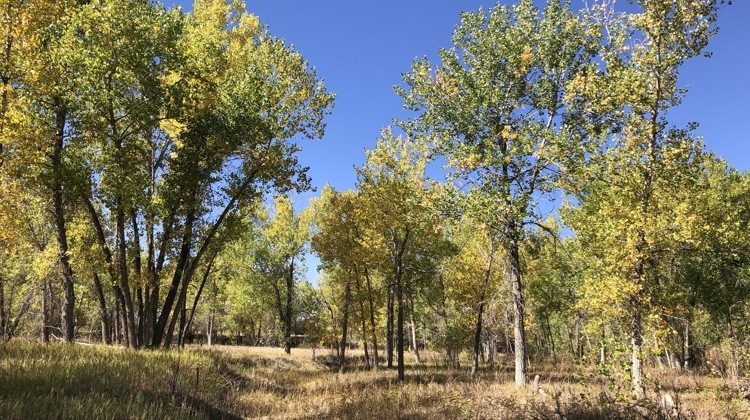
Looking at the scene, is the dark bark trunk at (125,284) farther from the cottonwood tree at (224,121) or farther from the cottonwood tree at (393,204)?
the cottonwood tree at (393,204)

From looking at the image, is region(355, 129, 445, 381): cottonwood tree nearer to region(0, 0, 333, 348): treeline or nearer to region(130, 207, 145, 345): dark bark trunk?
region(0, 0, 333, 348): treeline

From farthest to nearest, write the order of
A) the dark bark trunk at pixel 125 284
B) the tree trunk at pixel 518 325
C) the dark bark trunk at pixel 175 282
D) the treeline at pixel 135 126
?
the dark bark trunk at pixel 175 282, the tree trunk at pixel 518 325, the dark bark trunk at pixel 125 284, the treeline at pixel 135 126

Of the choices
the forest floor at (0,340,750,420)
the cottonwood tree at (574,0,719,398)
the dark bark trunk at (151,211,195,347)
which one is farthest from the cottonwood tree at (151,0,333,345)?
the cottonwood tree at (574,0,719,398)

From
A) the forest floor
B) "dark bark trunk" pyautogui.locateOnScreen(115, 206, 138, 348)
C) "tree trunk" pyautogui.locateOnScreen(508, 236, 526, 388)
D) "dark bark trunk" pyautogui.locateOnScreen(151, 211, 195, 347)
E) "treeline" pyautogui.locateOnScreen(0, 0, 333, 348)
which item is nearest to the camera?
the forest floor

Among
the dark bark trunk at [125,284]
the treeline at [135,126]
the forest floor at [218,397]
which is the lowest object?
the forest floor at [218,397]

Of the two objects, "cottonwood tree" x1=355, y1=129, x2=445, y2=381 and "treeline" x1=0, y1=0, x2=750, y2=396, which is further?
"cottonwood tree" x1=355, y1=129, x2=445, y2=381

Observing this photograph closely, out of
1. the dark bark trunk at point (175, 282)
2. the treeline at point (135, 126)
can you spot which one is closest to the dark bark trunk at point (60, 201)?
the treeline at point (135, 126)

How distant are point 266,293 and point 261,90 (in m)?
21.9

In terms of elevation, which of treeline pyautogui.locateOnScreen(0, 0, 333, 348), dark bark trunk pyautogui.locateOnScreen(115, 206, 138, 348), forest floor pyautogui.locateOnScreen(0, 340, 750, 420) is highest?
treeline pyautogui.locateOnScreen(0, 0, 333, 348)

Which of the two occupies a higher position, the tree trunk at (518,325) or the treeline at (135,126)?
the treeline at (135,126)

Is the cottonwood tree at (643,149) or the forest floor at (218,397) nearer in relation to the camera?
the forest floor at (218,397)

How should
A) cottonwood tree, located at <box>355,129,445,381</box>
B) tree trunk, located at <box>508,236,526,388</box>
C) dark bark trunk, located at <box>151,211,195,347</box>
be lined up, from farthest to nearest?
cottonwood tree, located at <box>355,129,445,381</box>
dark bark trunk, located at <box>151,211,195,347</box>
tree trunk, located at <box>508,236,526,388</box>

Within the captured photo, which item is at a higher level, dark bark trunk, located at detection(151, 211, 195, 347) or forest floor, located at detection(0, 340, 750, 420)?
dark bark trunk, located at detection(151, 211, 195, 347)

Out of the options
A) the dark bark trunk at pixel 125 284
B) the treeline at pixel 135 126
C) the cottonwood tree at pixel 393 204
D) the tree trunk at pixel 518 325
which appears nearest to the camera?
the treeline at pixel 135 126
